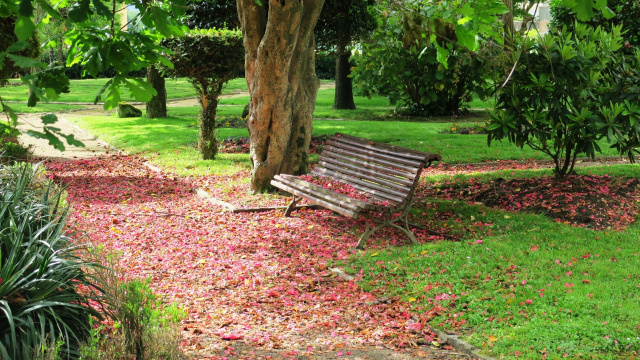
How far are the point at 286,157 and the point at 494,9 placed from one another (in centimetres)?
546

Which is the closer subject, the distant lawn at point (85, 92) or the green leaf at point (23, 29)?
the green leaf at point (23, 29)

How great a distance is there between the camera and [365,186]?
7.58 metres

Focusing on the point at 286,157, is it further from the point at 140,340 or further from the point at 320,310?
the point at 140,340

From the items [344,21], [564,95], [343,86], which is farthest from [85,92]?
[564,95]

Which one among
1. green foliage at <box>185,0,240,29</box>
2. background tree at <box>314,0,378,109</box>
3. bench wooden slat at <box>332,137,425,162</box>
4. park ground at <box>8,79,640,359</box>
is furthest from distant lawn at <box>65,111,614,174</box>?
bench wooden slat at <box>332,137,425,162</box>

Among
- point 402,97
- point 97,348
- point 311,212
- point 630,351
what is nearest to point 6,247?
point 97,348

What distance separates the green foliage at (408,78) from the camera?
51.6 ft

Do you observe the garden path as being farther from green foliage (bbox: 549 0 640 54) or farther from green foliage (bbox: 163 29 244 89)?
green foliage (bbox: 549 0 640 54)

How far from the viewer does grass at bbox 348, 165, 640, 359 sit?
14.0 feet

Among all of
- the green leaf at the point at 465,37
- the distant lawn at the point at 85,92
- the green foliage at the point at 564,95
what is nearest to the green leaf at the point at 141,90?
the green leaf at the point at 465,37

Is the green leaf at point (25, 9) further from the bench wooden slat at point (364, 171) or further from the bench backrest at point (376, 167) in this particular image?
the bench wooden slat at point (364, 171)

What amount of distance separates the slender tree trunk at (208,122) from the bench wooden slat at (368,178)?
416cm

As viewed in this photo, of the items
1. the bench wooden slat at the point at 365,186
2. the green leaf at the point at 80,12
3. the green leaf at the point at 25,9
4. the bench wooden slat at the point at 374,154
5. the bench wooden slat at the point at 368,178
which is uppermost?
the green leaf at the point at 80,12

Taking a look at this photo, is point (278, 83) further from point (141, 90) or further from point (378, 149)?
point (141, 90)
